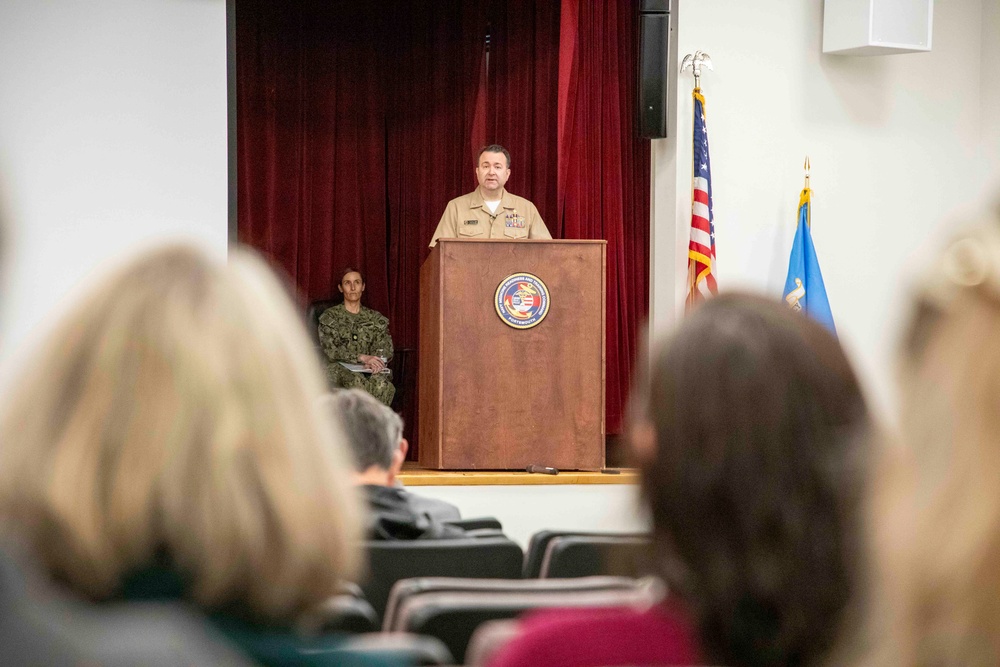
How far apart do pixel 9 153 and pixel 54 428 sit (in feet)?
16.1

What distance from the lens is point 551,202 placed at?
7852 millimetres

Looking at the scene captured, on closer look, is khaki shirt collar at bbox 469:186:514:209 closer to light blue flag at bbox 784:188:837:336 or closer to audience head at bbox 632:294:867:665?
light blue flag at bbox 784:188:837:336

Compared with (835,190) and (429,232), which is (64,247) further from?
(835,190)

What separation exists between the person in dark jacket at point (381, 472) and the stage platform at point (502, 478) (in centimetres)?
239

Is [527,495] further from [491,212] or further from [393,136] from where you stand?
[393,136]

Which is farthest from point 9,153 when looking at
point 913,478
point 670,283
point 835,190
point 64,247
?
point 913,478

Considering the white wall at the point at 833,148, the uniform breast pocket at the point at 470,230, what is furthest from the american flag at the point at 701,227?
the uniform breast pocket at the point at 470,230

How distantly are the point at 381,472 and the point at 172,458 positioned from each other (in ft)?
5.86

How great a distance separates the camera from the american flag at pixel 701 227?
6203 millimetres

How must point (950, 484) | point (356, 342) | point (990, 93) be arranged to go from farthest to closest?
point (356, 342) → point (990, 93) → point (950, 484)

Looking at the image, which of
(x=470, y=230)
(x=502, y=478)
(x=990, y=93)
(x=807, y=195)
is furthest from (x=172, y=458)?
(x=990, y=93)

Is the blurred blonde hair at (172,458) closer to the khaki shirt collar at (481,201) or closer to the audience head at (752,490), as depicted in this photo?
the audience head at (752,490)

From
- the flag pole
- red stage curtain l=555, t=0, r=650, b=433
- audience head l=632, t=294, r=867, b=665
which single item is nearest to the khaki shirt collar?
red stage curtain l=555, t=0, r=650, b=433

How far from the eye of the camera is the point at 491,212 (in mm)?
6496
